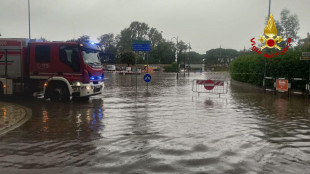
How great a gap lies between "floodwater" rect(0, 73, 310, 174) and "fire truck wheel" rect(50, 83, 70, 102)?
354 centimetres

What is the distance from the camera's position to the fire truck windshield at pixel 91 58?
14.3m

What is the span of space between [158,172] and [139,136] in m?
2.61

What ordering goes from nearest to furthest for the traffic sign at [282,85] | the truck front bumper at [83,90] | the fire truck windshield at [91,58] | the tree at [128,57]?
the truck front bumper at [83,90] → the fire truck windshield at [91,58] → the traffic sign at [282,85] → the tree at [128,57]

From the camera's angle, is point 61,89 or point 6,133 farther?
point 61,89

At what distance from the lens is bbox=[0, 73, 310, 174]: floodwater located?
5.11 m

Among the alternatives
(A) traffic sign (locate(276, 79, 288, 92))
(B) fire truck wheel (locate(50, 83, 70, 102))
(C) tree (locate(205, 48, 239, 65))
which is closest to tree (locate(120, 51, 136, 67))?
(C) tree (locate(205, 48, 239, 65))

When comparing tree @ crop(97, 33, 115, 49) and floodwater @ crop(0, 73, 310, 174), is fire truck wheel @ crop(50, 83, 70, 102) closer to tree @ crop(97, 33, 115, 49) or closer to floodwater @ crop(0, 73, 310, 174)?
floodwater @ crop(0, 73, 310, 174)

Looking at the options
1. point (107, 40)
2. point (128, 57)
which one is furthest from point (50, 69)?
point (107, 40)

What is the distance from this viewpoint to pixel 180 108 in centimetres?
1251

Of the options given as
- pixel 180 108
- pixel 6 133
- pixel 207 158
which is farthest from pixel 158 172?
pixel 180 108

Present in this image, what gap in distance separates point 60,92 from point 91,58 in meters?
2.27

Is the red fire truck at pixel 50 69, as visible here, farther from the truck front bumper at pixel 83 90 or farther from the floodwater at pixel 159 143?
the floodwater at pixel 159 143

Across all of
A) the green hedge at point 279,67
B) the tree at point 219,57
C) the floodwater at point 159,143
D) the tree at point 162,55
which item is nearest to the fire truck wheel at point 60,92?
the floodwater at point 159,143

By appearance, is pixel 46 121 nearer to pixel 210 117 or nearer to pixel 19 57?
pixel 210 117
